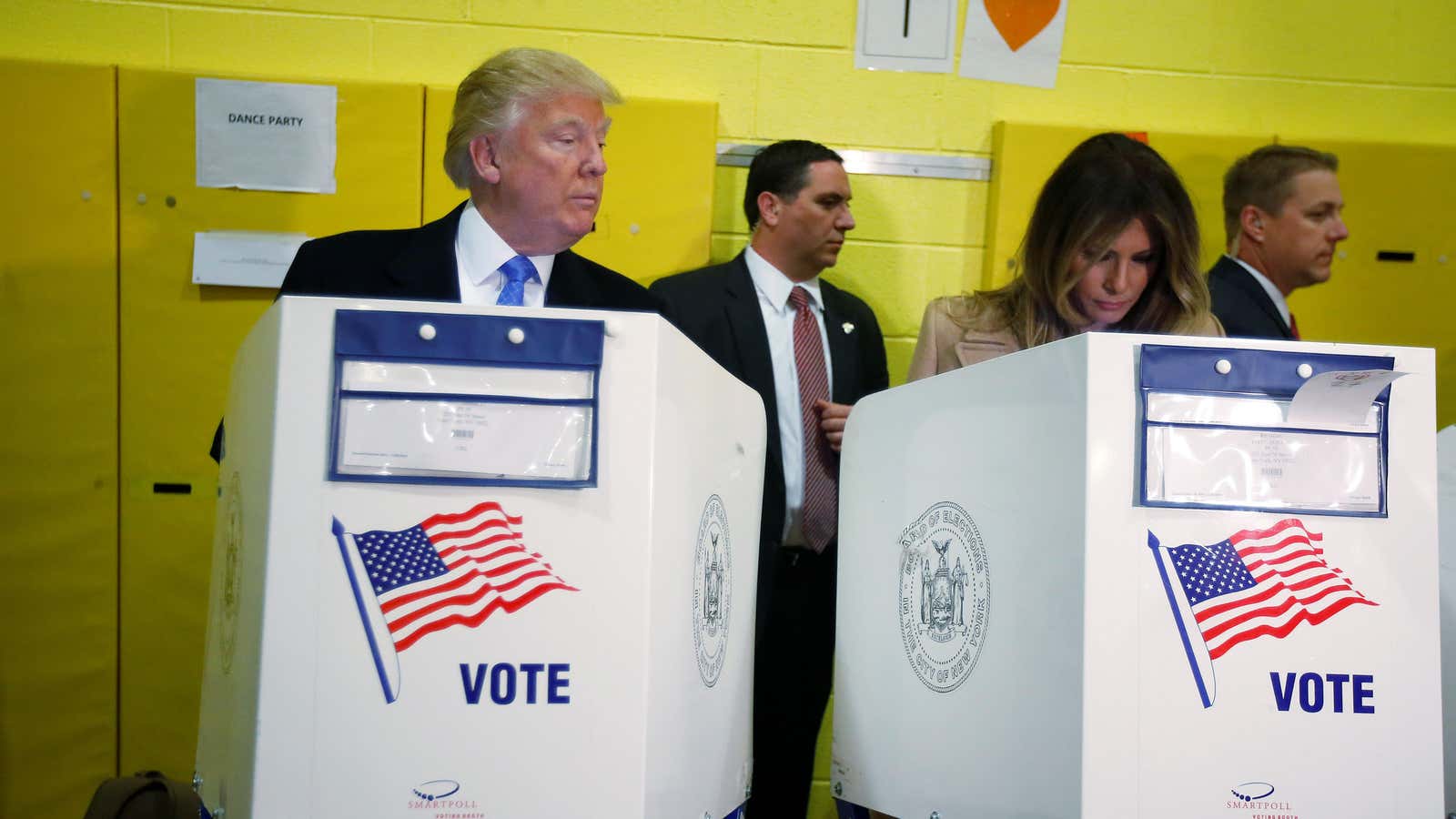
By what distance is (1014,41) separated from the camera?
3.11m

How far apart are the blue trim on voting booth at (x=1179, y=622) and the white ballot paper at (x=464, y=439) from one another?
0.51 metres

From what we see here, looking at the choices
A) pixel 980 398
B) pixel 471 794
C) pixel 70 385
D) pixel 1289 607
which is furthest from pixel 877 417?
pixel 70 385

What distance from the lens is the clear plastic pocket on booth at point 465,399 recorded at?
3.49 ft

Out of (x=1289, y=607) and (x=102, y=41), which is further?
(x=102, y=41)

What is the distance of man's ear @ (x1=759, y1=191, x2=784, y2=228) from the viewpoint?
2824 millimetres

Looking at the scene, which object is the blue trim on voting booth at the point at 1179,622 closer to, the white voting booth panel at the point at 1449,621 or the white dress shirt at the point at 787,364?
the white voting booth panel at the point at 1449,621

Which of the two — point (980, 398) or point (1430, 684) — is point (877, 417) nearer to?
point (980, 398)

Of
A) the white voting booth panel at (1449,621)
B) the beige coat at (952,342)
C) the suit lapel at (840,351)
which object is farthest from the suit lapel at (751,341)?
the white voting booth panel at (1449,621)

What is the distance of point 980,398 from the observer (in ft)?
4.12

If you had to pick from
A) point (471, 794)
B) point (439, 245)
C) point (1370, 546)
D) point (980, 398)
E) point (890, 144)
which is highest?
point (890, 144)

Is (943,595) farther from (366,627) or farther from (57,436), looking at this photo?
(57,436)

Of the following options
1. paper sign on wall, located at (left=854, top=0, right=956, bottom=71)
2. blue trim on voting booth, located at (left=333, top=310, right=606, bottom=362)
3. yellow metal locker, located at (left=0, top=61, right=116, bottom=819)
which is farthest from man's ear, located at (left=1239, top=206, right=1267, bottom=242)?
yellow metal locker, located at (left=0, top=61, right=116, bottom=819)

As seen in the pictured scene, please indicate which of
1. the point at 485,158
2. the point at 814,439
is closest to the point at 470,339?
the point at 485,158

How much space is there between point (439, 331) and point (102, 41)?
2.38 meters
